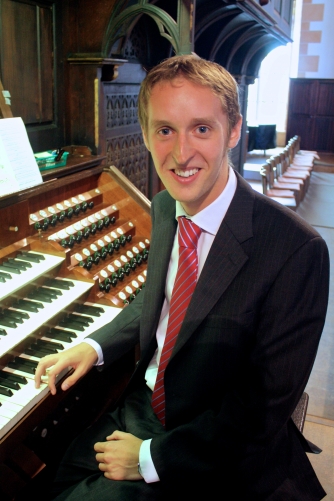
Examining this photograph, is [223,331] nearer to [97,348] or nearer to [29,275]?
[97,348]

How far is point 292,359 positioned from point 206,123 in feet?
2.09

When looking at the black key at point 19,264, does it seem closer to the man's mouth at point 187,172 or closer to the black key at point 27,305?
the black key at point 27,305

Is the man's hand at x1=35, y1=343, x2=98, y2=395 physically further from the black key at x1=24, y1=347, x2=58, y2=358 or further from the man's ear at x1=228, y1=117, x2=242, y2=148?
the man's ear at x1=228, y1=117, x2=242, y2=148

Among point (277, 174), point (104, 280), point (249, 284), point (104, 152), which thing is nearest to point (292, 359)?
point (249, 284)

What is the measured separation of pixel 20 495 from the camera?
6.20 ft

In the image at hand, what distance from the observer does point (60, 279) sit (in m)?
2.14

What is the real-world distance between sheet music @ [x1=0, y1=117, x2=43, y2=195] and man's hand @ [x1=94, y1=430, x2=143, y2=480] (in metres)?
1.05

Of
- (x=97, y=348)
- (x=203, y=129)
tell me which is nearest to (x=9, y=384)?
(x=97, y=348)

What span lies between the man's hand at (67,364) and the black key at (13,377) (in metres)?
0.06

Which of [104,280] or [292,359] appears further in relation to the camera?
[104,280]

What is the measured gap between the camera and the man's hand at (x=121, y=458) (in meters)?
1.36

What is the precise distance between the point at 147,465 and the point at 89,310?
33.8 inches

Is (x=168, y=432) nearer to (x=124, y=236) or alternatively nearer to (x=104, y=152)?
(x=124, y=236)

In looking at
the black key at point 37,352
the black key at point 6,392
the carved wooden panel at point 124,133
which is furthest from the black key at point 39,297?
the carved wooden panel at point 124,133
